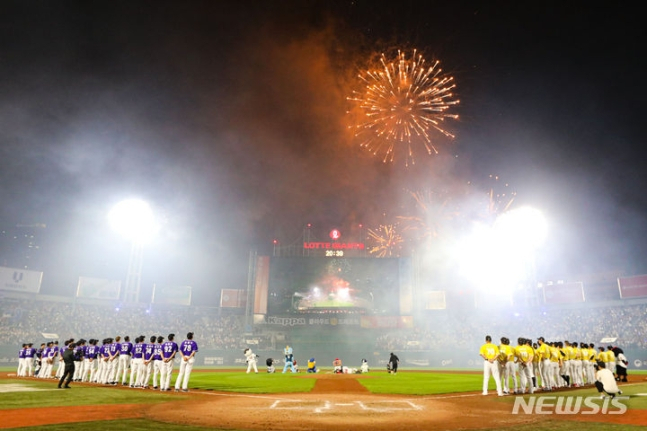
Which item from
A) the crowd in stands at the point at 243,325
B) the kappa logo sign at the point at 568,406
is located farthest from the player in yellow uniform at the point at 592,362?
the crowd in stands at the point at 243,325

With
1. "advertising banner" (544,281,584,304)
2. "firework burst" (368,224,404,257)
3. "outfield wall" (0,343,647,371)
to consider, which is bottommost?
"outfield wall" (0,343,647,371)

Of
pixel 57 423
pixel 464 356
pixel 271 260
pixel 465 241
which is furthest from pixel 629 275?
pixel 57 423

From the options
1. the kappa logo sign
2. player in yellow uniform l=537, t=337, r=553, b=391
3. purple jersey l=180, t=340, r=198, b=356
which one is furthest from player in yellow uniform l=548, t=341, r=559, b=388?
purple jersey l=180, t=340, r=198, b=356

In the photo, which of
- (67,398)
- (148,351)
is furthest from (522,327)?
(67,398)

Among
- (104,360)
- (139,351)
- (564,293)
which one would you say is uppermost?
(564,293)

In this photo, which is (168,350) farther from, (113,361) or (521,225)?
(521,225)

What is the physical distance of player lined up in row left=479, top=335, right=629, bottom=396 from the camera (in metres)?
15.4

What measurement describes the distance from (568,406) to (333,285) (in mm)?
38472

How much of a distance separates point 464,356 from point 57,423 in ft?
141

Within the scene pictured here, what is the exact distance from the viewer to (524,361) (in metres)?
15.8

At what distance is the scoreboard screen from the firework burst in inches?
222

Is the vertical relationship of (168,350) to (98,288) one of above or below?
below

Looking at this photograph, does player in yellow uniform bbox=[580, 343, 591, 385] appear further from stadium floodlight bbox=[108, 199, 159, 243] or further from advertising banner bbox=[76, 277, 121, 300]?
advertising banner bbox=[76, 277, 121, 300]

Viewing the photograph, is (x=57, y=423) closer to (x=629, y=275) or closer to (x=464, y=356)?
(x=464, y=356)
